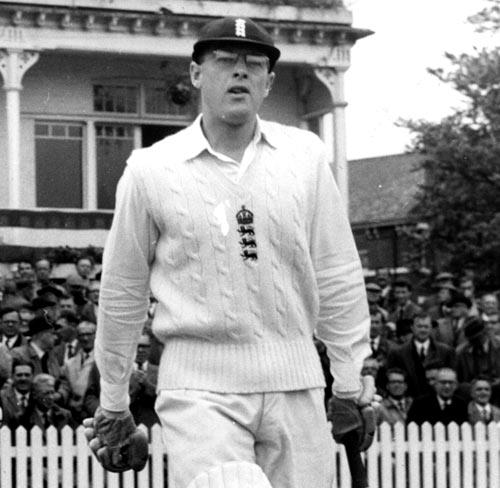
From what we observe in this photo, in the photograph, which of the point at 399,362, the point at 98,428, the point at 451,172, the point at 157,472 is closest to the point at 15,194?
the point at 451,172

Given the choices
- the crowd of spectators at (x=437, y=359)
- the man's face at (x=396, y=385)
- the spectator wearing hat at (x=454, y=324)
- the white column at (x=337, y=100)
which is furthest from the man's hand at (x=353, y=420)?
the white column at (x=337, y=100)

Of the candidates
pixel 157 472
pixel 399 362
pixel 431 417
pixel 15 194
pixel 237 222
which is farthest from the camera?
pixel 15 194

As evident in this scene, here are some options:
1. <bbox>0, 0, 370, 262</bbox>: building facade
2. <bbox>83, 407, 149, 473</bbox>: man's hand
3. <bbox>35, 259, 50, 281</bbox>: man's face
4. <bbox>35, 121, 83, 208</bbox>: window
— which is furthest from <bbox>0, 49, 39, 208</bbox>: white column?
<bbox>83, 407, 149, 473</bbox>: man's hand

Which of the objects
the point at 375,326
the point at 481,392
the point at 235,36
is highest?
the point at 235,36

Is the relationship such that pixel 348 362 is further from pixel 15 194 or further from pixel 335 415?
pixel 15 194

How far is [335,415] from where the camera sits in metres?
5.72

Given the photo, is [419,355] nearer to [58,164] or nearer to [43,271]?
[43,271]

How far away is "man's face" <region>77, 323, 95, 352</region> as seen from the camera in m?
13.1

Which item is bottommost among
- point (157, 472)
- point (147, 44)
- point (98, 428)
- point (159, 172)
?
point (157, 472)

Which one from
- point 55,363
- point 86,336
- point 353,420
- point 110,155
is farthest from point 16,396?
point 110,155

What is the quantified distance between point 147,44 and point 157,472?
1398 cm

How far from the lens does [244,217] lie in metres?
5.54

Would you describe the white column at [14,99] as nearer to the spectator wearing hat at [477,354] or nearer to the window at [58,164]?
the window at [58,164]

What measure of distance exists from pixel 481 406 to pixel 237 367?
7.79 m
